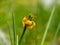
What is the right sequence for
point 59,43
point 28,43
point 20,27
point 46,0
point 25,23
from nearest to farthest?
point 25,23, point 28,43, point 20,27, point 59,43, point 46,0

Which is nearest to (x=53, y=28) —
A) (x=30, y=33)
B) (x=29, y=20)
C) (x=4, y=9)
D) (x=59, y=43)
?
(x=59, y=43)

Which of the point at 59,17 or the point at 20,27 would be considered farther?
the point at 59,17

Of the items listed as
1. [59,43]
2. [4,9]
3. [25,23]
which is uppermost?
[25,23]

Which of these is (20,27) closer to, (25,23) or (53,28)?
(53,28)

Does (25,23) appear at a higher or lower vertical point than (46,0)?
higher

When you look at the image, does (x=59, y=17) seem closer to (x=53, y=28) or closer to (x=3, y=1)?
(x=53, y=28)

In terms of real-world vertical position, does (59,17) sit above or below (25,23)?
below

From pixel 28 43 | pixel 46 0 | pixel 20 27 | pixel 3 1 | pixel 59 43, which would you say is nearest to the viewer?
pixel 28 43

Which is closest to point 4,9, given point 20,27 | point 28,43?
point 20,27

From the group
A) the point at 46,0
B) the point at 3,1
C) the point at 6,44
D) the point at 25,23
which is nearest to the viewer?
the point at 25,23
